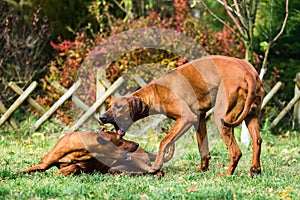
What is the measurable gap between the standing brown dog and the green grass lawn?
0.40 m

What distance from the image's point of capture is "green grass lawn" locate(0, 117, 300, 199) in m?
4.69

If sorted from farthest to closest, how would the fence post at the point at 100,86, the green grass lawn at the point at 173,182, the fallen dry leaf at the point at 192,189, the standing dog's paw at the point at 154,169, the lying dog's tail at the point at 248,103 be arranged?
the fence post at the point at 100,86
the standing dog's paw at the point at 154,169
the lying dog's tail at the point at 248,103
the fallen dry leaf at the point at 192,189
the green grass lawn at the point at 173,182

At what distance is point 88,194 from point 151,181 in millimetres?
1008

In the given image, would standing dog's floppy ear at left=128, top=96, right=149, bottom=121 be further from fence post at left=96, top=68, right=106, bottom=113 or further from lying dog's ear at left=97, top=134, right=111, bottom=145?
fence post at left=96, top=68, right=106, bottom=113

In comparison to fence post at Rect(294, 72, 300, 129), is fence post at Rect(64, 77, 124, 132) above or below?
above

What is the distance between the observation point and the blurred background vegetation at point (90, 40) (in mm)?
11289

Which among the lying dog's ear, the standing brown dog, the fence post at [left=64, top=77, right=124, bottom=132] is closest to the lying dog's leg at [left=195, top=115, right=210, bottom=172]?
the standing brown dog

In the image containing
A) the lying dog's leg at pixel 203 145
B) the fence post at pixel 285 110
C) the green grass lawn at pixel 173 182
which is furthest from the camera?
the fence post at pixel 285 110

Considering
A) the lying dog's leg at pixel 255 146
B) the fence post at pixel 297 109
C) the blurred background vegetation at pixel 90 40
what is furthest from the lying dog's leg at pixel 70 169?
the fence post at pixel 297 109

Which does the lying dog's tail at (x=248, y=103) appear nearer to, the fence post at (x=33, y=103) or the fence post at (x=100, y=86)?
the fence post at (x=100, y=86)

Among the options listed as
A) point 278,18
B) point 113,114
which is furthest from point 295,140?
point 113,114

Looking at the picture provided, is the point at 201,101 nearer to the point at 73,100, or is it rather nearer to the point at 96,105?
the point at 96,105

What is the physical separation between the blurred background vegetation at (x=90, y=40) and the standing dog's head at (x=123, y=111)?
478 cm

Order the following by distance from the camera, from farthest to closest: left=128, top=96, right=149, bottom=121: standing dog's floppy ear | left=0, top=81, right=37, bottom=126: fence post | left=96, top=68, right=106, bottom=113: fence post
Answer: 1. left=96, top=68, right=106, bottom=113: fence post
2. left=0, top=81, right=37, bottom=126: fence post
3. left=128, top=96, right=149, bottom=121: standing dog's floppy ear
